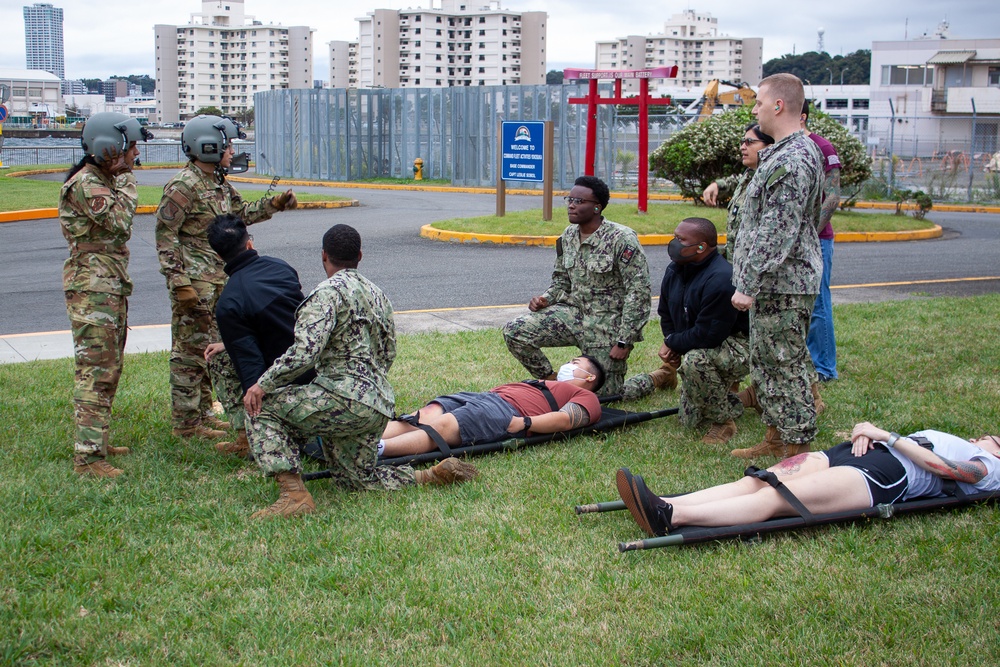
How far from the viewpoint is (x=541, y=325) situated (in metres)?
7.25

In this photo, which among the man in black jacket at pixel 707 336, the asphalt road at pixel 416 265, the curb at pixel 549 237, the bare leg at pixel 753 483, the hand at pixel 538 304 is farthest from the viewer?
the curb at pixel 549 237

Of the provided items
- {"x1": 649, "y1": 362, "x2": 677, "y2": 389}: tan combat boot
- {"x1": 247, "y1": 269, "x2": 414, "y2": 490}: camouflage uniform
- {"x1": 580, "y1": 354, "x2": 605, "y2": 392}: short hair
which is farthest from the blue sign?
{"x1": 247, "y1": 269, "x2": 414, "y2": 490}: camouflage uniform

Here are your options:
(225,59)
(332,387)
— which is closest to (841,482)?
(332,387)

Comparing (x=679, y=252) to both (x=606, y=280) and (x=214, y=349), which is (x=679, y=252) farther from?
(x=214, y=349)

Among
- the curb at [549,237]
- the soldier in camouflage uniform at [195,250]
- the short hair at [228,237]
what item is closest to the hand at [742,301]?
the short hair at [228,237]

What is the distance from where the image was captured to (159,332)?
970 centimetres

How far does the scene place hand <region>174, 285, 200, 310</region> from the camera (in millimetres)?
6117

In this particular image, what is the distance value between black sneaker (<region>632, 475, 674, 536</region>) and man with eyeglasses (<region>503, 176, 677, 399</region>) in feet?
8.10

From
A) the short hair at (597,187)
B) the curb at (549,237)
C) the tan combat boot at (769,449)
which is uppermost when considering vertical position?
the short hair at (597,187)

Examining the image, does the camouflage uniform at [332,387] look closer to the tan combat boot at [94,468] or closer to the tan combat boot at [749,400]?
the tan combat boot at [94,468]

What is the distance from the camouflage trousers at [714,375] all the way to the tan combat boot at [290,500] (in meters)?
2.56

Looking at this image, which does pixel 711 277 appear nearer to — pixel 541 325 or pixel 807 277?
pixel 807 277

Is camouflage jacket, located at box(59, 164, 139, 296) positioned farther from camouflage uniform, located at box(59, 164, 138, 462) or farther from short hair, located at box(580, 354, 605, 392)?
short hair, located at box(580, 354, 605, 392)

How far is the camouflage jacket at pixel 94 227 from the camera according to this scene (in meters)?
5.63
